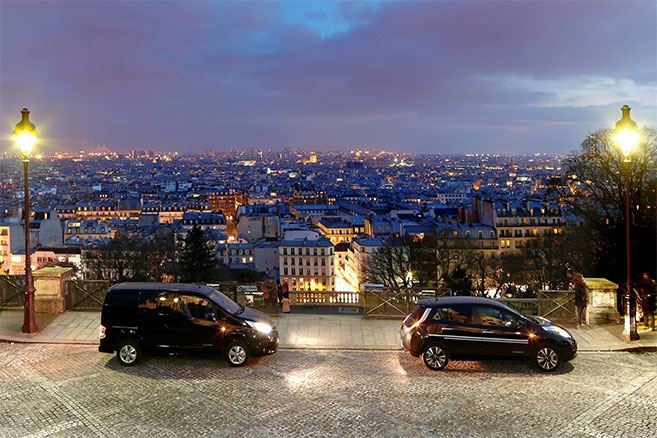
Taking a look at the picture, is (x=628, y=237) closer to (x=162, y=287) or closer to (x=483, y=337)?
(x=483, y=337)

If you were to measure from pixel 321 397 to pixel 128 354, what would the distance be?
435 centimetres

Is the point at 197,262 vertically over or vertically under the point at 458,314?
under

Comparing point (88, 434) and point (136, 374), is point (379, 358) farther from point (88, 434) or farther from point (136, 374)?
point (88, 434)

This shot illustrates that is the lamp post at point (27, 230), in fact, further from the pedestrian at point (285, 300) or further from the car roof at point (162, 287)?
the pedestrian at point (285, 300)

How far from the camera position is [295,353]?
13680 mm

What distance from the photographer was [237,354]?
41.2 feet

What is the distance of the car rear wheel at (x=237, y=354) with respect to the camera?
41.2ft

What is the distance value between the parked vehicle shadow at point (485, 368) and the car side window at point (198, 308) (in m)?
4.08

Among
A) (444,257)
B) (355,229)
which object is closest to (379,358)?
(444,257)

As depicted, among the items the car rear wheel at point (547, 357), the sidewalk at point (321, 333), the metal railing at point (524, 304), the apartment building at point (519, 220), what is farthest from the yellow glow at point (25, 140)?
the apartment building at point (519, 220)

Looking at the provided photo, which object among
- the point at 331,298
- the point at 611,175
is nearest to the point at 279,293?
the point at 331,298

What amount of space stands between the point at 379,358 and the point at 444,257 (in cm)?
3754

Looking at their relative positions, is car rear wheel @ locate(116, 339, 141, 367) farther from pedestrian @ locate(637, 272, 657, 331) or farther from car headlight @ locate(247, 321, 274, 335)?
pedestrian @ locate(637, 272, 657, 331)

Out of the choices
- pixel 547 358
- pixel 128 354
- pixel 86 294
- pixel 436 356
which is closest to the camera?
pixel 547 358
